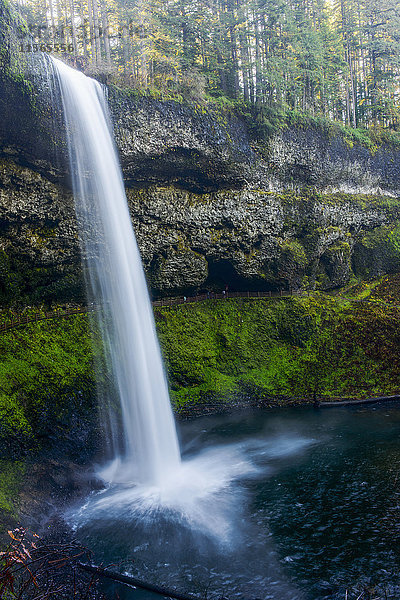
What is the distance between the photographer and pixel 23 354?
18562 mm

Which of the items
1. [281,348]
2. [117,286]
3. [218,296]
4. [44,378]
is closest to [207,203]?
[218,296]

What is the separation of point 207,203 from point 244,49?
14517 millimetres

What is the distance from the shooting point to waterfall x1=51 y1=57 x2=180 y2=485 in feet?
58.2

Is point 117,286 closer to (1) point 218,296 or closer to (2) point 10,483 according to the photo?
(2) point 10,483

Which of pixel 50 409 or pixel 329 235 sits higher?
pixel 329 235

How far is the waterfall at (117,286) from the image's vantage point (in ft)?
58.2

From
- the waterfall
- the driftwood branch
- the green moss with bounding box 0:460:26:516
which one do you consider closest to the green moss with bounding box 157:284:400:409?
the waterfall

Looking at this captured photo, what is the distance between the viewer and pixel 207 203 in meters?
26.1

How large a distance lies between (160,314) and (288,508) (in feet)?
49.2

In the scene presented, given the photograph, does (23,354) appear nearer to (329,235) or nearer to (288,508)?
(288,508)

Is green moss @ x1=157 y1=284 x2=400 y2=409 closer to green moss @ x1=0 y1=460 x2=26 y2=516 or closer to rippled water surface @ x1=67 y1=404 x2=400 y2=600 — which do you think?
rippled water surface @ x1=67 y1=404 x2=400 y2=600

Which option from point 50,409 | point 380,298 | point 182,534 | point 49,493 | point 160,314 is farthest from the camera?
point 380,298

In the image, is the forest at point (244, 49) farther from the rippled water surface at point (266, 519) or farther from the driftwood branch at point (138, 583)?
the driftwood branch at point (138, 583)

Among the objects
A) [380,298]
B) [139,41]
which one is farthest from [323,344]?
[139,41]
